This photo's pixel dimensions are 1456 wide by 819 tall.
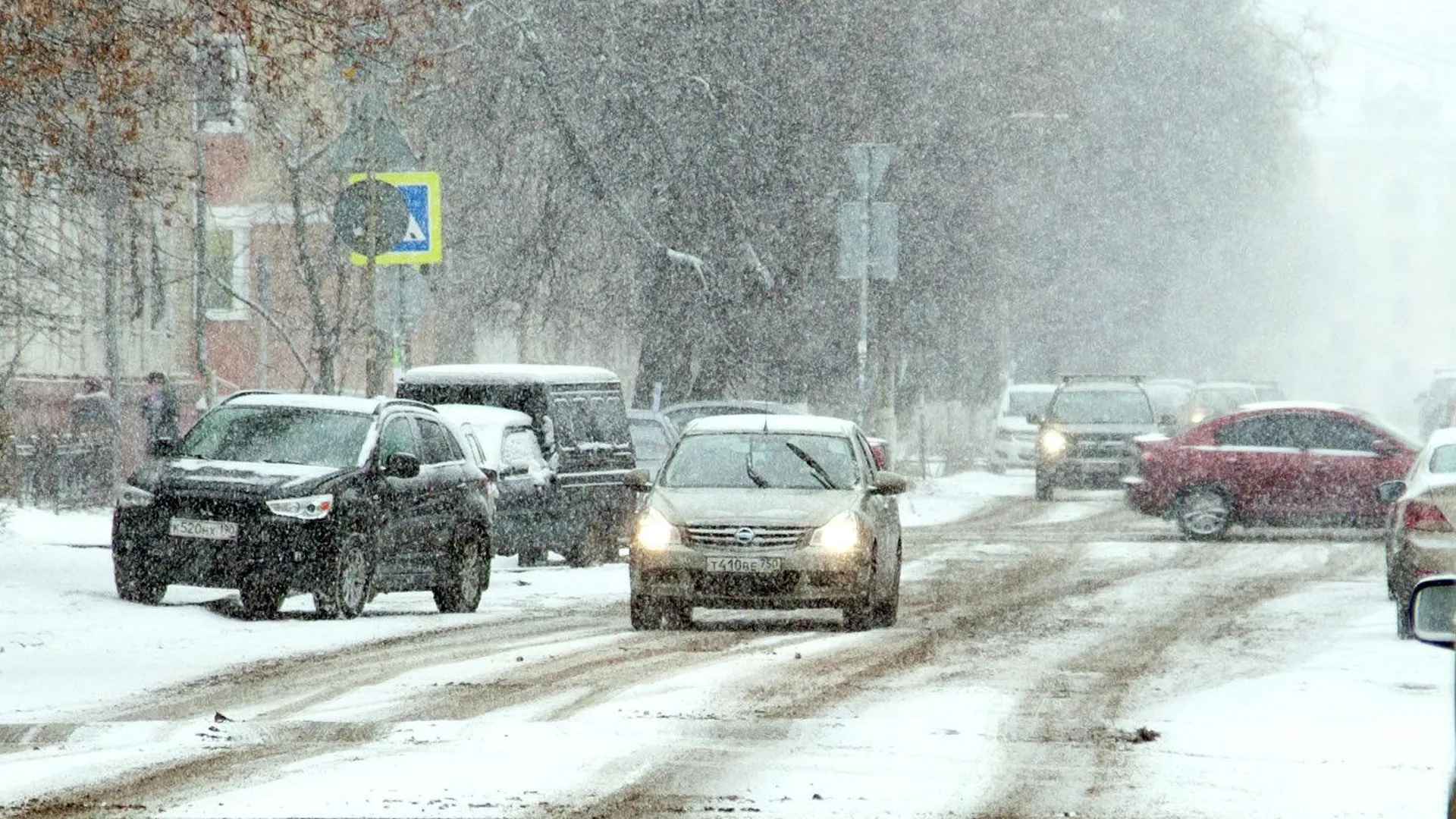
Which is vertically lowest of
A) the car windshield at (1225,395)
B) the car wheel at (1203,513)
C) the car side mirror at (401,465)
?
the car wheel at (1203,513)

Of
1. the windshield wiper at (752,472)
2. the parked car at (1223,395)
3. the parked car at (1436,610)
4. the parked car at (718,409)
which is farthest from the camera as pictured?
the parked car at (1223,395)

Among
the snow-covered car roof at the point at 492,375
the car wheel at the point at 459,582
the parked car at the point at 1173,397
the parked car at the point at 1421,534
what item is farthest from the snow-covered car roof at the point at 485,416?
the parked car at the point at 1173,397

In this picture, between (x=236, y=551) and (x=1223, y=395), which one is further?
(x=1223, y=395)

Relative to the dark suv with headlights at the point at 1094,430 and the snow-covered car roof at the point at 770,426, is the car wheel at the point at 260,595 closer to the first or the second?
the snow-covered car roof at the point at 770,426

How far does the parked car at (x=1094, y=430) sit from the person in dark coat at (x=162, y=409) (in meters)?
13.2

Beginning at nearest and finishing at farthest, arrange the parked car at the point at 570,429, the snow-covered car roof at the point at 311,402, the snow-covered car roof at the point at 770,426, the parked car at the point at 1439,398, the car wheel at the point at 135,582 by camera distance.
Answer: the car wheel at the point at 135,582, the snow-covered car roof at the point at 770,426, the snow-covered car roof at the point at 311,402, the parked car at the point at 570,429, the parked car at the point at 1439,398

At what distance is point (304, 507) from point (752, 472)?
3051 mm

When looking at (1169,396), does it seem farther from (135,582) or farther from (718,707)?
(718,707)

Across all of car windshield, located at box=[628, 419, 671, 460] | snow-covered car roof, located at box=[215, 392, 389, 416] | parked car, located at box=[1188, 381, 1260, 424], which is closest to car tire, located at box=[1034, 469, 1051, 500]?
parked car, located at box=[1188, 381, 1260, 424]

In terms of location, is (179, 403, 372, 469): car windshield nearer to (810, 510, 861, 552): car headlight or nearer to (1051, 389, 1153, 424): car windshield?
(810, 510, 861, 552): car headlight

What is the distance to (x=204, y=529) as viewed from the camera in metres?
18.8

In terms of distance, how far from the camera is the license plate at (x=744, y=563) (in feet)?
60.6

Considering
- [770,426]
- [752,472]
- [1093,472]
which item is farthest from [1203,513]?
[752,472]

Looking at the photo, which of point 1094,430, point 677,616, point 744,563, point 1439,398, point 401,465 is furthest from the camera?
point 1439,398
